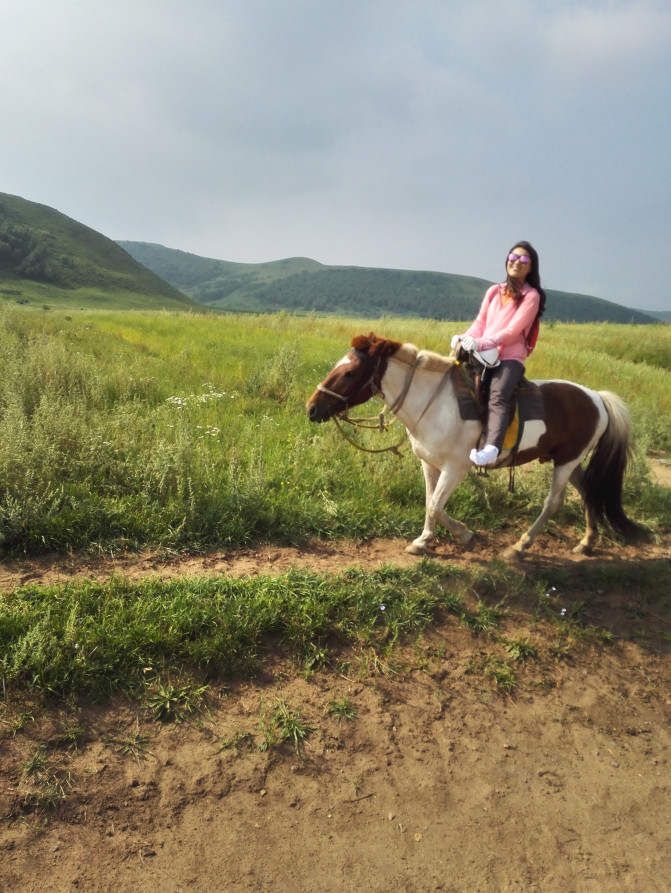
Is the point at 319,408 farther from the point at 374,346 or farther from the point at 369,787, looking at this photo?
the point at 369,787

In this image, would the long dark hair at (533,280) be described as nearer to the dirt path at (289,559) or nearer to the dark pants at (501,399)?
the dark pants at (501,399)

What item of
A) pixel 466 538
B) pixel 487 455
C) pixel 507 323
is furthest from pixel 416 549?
pixel 507 323

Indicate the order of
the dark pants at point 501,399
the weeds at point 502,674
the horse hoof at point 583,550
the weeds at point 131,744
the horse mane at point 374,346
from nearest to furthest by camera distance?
the weeds at point 131,744
the weeds at point 502,674
the horse mane at point 374,346
the dark pants at point 501,399
the horse hoof at point 583,550

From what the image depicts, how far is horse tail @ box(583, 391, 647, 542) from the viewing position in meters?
5.10

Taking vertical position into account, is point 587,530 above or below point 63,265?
below

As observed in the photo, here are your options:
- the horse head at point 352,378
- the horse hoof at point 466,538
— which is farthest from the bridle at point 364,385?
the horse hoof at point 466,538

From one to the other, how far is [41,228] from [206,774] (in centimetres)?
9378

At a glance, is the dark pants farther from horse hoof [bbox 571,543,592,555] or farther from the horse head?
horse hoof [bbox 571,543,592,555]

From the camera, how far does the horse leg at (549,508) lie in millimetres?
4973

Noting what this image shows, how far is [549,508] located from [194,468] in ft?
12.3

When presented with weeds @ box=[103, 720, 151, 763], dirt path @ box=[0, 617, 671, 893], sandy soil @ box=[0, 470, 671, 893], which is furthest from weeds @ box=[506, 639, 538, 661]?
weeds @ box=[103, 720, 151, 763]

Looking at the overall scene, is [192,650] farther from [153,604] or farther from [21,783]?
[21,783]

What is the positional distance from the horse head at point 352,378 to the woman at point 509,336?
2.36 ft

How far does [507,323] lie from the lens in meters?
4.32
